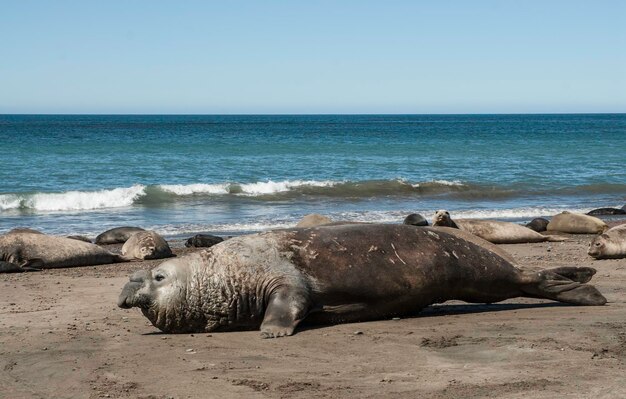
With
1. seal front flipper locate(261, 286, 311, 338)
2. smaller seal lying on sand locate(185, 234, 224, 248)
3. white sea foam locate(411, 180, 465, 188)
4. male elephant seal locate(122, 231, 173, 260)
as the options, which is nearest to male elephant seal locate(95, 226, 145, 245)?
smaller seal lying on sand locate(185, 234, 224, 248)

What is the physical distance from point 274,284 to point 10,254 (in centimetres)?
700

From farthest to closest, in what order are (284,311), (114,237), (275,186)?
(275,186) < (114,237) < (284,311)

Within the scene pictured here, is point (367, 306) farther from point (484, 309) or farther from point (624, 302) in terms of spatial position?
point (624, 302)

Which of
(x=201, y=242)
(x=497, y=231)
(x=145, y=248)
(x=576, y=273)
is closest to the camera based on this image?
(x=576, y=273)

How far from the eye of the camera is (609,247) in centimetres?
1291

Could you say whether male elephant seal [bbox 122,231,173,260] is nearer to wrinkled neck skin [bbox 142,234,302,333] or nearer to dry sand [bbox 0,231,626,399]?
dry sand [bbox 0,231,626,399]

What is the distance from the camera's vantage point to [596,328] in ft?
23.6

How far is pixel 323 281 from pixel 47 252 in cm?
702

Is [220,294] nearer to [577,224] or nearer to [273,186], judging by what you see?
[577,224]

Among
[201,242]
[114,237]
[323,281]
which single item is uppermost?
[323,281]

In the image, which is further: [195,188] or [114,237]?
[195,188]

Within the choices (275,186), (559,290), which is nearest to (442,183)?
(275,186)

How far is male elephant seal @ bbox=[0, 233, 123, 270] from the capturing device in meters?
13.5

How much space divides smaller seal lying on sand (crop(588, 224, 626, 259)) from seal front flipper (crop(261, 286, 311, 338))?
650 centimetres
